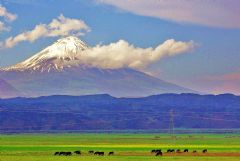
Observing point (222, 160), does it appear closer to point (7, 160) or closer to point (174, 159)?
point (174, 159)

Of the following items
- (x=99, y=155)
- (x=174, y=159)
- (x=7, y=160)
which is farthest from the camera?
(x=99, y=155)

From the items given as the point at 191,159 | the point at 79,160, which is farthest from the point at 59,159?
the point at 191,159

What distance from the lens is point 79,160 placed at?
75562 millimetres

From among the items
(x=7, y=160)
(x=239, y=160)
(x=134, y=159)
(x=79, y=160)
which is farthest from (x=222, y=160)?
(x=7, y=160)

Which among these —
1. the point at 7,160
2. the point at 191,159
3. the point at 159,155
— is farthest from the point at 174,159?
the point at 7,160

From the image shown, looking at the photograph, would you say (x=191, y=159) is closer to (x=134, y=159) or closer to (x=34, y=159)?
(x=134, y=159)

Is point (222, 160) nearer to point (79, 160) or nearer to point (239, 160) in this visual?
point (239, 160)

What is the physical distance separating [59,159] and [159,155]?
46.4ft

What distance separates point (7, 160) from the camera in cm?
7306

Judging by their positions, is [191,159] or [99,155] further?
[99,155]

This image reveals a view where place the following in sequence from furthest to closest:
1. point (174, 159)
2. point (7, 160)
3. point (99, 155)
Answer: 1. point (99, 155)
2. point (174, 159)
3. point (7, 160)

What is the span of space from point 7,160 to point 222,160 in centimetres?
2070

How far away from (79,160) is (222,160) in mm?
13893

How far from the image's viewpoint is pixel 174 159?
7775 cm
